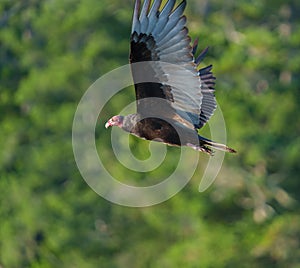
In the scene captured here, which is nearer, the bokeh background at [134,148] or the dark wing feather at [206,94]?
the dark wing feather at [206,94]

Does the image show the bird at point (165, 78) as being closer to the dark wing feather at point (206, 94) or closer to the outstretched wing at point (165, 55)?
the outstretched wing at point (165, 55)

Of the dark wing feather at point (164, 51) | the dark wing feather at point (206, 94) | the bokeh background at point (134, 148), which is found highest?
the dark wing feather at point (164, 51)

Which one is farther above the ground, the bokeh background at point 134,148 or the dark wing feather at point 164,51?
the dark wing feather at point 164,51

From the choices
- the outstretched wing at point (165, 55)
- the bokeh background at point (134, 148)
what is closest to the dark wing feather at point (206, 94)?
the outstretched wing at point (165, 55)

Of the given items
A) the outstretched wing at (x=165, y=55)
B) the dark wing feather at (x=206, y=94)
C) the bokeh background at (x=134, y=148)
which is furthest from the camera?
the bokeh background at (x=134, y=148)

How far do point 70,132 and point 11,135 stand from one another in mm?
1751

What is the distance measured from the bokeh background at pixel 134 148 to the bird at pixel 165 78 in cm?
905

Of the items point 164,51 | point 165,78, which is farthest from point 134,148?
point 164,51

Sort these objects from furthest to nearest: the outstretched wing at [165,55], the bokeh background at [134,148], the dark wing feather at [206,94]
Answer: the bokeh background at [134,148]
the dark wing feather at [206,94]
the outstretched wing at [165,55]

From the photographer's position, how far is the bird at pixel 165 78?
862cm

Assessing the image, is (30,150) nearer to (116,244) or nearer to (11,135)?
(11,135)

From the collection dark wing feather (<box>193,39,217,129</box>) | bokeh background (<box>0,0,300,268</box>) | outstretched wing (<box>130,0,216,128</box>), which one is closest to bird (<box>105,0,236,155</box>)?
outstretched wing (<box>130,0,216,128</box>)

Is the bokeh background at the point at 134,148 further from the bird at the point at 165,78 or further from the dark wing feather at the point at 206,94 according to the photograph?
the bird at the point at 165,78

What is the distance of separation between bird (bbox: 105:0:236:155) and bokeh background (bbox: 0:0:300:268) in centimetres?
905
